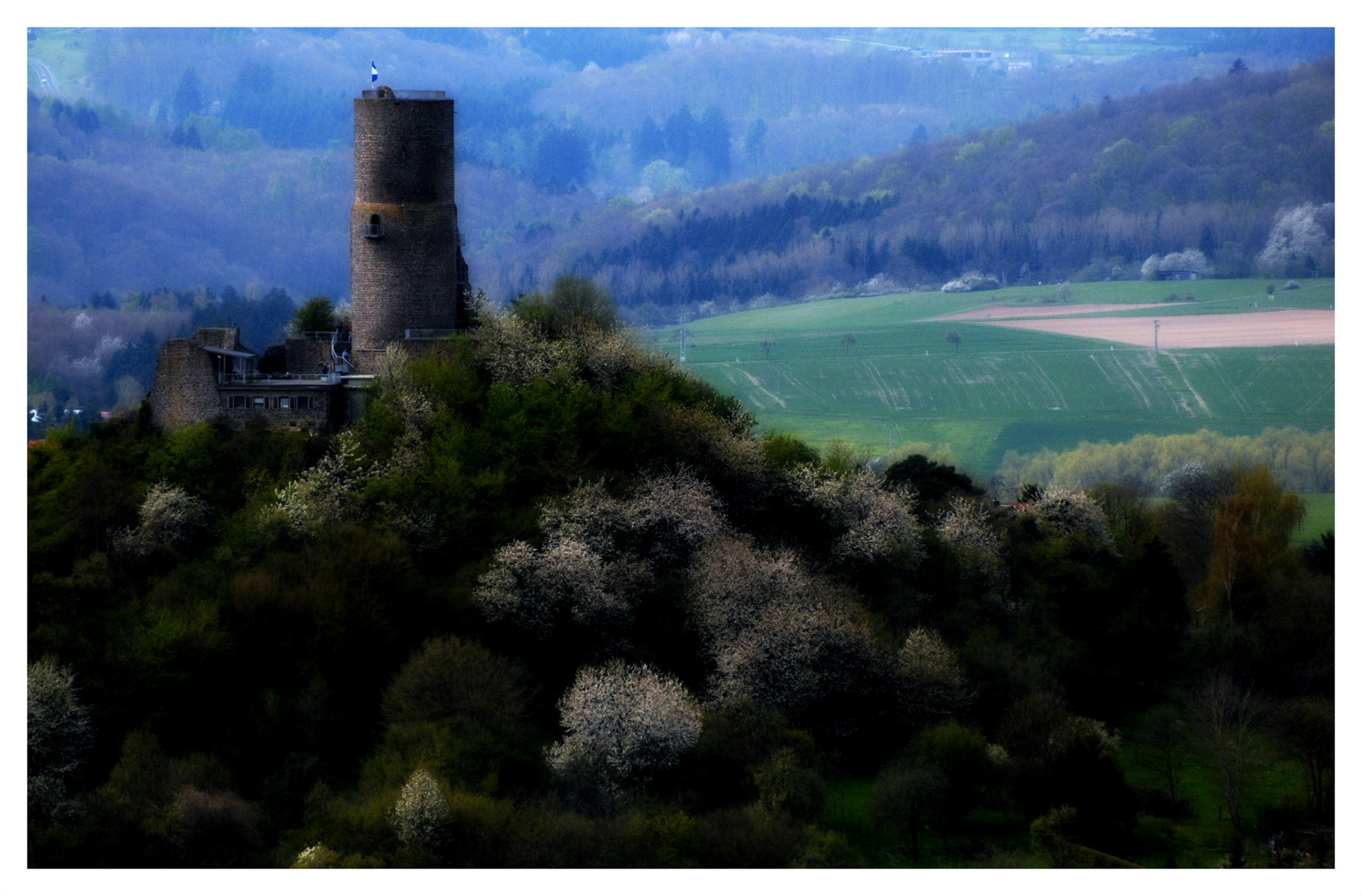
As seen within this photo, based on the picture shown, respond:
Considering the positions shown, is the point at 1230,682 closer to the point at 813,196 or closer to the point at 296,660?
the point at 296,660

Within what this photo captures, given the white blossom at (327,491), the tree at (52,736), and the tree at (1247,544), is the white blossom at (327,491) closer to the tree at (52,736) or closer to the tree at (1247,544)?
the tree at (52,736)

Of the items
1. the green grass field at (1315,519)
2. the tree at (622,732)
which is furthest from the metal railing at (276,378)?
the green grass field at (1315,519)

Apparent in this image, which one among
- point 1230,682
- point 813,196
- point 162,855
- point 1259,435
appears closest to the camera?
point 162,855

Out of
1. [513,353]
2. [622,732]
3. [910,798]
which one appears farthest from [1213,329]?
[622,732]

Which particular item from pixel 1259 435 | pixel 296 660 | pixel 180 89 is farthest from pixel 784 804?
pixel 180 89

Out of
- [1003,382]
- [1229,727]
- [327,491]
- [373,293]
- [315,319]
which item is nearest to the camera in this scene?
[1229,727]

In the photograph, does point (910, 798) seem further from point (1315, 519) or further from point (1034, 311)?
point (1034, 311)
